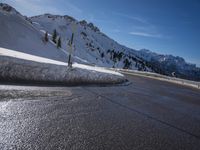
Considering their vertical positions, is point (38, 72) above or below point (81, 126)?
above

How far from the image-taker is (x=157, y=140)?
4094 mm

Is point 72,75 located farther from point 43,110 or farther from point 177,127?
point 177,127

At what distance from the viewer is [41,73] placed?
30.6 feet

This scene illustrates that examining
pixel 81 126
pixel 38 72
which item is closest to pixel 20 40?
pixel 38 72

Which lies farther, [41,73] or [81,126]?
[41,73]

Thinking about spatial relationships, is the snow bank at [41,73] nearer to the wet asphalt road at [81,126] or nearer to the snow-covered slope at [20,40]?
the wet asphalt road at [81,126]

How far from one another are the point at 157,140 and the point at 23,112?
330 cm

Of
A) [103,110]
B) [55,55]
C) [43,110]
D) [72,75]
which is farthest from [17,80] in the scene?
[55,55]

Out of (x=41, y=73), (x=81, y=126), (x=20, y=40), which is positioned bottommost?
(x=81, y=126)

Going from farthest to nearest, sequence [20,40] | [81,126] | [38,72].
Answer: [20,40] → [38,72] → [81,126]

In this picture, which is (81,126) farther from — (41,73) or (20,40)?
(20,40)

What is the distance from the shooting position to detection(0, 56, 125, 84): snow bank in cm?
833

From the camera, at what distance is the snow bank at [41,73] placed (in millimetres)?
8328

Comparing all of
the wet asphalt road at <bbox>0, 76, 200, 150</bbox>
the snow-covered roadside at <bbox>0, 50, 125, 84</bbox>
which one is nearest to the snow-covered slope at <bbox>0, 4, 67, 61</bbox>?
the snow-covered roadside at <bbox>0, 50, 125, 84</bbox>
